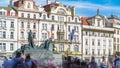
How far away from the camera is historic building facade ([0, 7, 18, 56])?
50750 mm

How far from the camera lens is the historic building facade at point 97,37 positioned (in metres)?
59.8

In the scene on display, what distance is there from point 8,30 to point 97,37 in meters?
16.9

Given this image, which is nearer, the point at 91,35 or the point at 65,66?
the point at 65,66

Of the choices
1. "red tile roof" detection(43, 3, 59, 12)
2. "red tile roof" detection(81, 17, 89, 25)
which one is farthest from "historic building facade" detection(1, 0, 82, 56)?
"red tile roof" detection(81, 17, 89, 25)

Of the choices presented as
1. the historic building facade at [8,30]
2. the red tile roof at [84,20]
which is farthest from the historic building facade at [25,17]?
the red tile roof at [84,20]

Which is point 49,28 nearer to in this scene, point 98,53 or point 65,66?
point 98,53

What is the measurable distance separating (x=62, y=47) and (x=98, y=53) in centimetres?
781

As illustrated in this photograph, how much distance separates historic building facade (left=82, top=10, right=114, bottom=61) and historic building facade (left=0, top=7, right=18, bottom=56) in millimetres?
12552

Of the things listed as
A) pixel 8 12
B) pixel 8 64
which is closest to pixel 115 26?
pixel 8 12

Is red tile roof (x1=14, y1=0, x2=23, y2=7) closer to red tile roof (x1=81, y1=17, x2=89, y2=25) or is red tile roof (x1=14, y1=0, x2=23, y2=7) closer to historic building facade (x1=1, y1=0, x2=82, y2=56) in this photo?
historic building facade (x1=1, y1=0, x2=82, y2=56)

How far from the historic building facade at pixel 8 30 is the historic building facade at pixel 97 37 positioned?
12552 mm

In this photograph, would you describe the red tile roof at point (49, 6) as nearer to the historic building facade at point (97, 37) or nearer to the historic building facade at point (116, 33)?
the historic building facade at point (97, 37)

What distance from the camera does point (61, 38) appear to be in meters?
56.4

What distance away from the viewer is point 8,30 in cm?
5134
